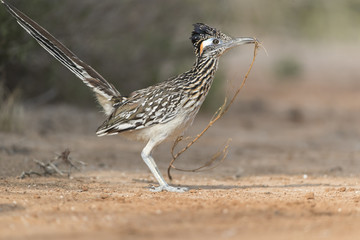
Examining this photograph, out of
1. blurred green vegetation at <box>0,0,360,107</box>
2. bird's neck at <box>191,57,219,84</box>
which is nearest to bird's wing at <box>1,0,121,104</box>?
bird's neck at <box>191,57,219,84</box>

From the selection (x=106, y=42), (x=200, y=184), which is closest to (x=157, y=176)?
(x=200, y=184)

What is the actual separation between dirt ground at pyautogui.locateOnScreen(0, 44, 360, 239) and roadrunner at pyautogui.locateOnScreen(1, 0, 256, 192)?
0.64 meters

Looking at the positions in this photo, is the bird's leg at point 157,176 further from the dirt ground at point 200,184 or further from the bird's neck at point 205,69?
the bird's neck at point 205,69

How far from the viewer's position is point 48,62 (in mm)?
11930

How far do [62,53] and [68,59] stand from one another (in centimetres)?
10

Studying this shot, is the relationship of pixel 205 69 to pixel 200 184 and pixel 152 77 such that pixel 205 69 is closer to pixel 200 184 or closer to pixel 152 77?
pixel 200 184

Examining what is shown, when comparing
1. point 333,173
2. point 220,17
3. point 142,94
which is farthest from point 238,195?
point 220,17

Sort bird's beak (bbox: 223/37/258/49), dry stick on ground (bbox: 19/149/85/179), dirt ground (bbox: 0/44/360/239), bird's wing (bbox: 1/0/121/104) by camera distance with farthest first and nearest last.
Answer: dry stick on ground (bbox: 19/149/85/179)
bird's wing (bbox: 1/0/121/104)
bird's beak (bbox: 223/37/258/49)
dirt ground (bbox: 0/44/360/239)

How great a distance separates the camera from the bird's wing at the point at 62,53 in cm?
689

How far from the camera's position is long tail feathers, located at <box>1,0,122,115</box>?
690cm

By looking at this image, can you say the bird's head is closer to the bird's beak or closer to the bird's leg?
the bird's beak

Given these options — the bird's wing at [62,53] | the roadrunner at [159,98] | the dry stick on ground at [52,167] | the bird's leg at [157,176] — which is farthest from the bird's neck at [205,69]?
the dry stick on ground at [52,167]

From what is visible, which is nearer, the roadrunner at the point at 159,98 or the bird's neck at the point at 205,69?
the roadrunner at the point at 159,98

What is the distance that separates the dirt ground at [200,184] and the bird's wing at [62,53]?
112cm
